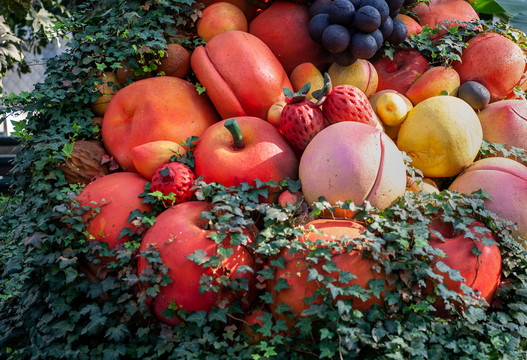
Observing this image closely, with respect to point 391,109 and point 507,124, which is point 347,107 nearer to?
point 391,109

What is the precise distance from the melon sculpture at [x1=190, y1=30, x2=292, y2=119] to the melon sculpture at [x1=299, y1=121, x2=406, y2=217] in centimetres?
58

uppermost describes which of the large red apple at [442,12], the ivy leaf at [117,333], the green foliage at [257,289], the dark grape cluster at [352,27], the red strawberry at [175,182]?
the dark grape cluster at [352,27]

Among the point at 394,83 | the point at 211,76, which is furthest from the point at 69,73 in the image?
the point at 394,83

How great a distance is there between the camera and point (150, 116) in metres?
2.67

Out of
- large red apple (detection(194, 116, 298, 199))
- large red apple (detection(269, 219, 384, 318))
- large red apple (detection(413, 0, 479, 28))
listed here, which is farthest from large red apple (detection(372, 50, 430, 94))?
large red apple (detection(269, 219, 384, 318))

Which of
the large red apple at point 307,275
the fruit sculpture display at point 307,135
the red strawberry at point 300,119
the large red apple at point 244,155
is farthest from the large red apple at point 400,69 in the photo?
the large red apple at point 307,275

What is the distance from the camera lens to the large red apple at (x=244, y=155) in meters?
2.38

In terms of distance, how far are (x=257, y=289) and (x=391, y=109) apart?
4.26ft

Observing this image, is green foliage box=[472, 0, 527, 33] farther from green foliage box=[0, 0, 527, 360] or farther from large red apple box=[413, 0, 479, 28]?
green foliage box=[0, 0, 527, 360]

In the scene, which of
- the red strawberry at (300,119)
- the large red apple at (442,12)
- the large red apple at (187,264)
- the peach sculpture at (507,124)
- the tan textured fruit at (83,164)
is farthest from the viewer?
the large red apple at (442,12)

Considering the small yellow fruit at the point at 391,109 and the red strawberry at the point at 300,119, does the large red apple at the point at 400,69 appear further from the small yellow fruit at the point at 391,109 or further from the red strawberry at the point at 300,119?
the red strawberry at the point at 300,119

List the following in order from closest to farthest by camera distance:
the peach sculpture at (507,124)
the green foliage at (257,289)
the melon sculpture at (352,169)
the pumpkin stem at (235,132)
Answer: the green foliage at (257,289)
the melon sculpture at (352,169)
the pumpkin stem at (235,132)
the peach sculpture at (507,124)

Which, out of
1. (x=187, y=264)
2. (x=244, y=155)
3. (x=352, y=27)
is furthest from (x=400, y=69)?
(x=187, y=264)

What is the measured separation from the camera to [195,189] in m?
2.38
